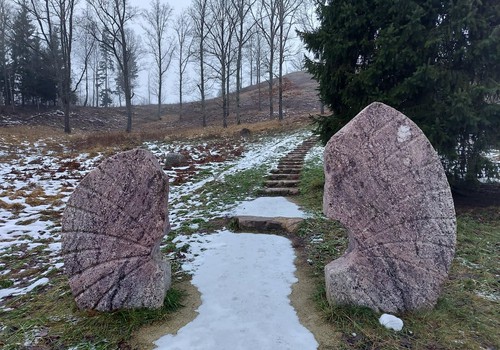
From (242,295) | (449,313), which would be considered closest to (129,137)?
(242,295)

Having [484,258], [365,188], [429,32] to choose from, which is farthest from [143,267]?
[429,32]

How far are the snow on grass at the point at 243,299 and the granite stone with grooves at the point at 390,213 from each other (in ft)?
1.82

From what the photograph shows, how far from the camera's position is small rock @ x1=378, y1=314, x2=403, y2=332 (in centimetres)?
267

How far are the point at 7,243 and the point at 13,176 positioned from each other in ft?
16.5

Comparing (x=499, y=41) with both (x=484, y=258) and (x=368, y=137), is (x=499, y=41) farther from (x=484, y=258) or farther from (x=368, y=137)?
(x=368, y=137)

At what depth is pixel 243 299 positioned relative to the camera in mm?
3162

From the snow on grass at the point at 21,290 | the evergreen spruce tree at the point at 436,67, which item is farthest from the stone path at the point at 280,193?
the snow on grass at the point at 21,290

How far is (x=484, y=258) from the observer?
13.0 ft

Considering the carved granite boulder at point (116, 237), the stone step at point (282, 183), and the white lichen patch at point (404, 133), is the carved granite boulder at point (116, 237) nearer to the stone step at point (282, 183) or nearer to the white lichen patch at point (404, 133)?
the white lichen patch at point (404, 133)

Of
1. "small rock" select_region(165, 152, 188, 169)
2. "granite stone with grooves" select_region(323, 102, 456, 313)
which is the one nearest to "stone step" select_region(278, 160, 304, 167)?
"small rock" select_region(165, 152, 188, 169)

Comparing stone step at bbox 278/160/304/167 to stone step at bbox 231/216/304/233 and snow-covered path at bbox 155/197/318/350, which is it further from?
snow-covered path at bbox 155/197/318/350

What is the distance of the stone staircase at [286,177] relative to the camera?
286 inches

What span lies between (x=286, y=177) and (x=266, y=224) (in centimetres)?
348

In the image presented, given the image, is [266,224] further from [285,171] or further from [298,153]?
[298,153]
